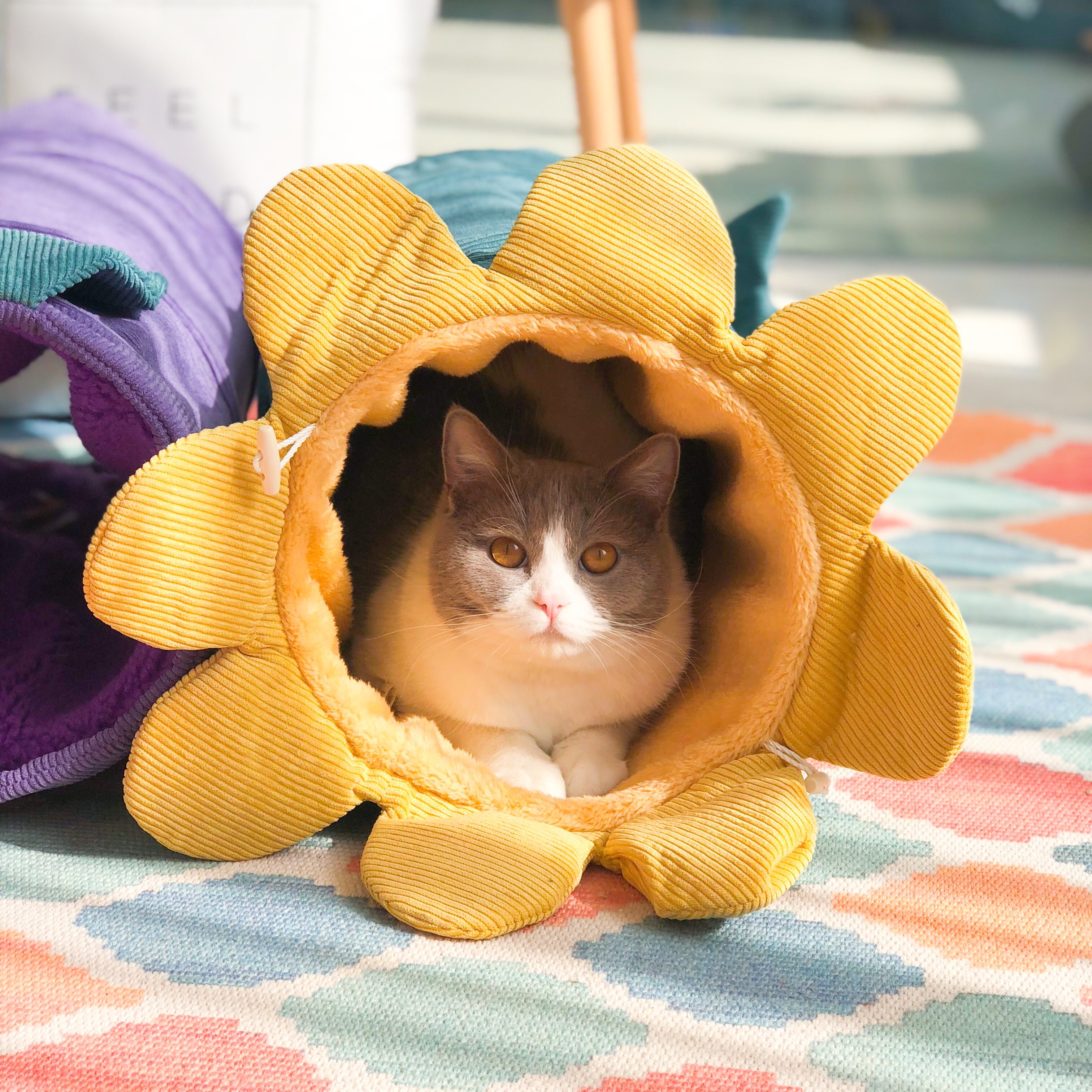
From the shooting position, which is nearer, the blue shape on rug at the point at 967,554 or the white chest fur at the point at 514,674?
the white chest fur at the point at 514,674

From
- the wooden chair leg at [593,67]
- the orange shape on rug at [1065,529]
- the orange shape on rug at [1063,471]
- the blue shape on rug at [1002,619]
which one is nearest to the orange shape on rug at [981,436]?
the orange shape on rug at [1063,471]

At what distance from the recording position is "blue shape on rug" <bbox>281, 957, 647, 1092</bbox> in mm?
802

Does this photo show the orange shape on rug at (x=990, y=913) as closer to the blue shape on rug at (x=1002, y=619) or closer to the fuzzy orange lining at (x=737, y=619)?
the fuzzy orange lining at (x=737, y=619)

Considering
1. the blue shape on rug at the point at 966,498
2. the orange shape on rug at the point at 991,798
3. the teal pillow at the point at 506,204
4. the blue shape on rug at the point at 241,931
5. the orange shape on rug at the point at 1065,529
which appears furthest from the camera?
the blue shape on rug at the point at 966,498

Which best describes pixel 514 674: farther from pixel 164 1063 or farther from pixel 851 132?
pixel 851 132

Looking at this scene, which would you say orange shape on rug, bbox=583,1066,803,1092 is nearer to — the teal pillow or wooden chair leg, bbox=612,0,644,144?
the teal pillow

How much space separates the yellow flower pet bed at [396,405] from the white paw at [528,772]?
0.12ft

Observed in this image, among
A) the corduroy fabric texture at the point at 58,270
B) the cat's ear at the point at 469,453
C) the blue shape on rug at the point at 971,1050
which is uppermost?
the corduroy fabric texture at the point at 58,270

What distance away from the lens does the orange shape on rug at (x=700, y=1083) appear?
785 millimetres

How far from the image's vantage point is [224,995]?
856 mm

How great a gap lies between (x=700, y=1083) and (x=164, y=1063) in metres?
0.37

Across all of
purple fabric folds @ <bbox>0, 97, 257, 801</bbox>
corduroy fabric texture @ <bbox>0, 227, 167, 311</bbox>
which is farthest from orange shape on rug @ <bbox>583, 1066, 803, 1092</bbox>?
corduroy fabric texture @ <bbox>0, 227, 167, 311</bbox>

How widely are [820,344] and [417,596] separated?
1.66 ft

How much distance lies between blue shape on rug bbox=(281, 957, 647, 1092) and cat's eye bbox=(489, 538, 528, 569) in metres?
0.39
